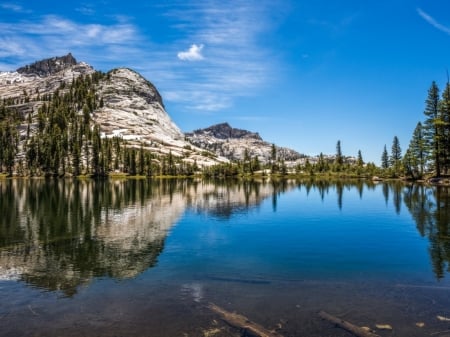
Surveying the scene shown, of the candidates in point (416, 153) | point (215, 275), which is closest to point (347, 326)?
point (215, 275)

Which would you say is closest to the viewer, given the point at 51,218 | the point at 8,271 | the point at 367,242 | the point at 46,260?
the point at 8,271

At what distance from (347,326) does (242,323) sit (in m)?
5.73

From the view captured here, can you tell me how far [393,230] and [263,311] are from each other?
36.5m

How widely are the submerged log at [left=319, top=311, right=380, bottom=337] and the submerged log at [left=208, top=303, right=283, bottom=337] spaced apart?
3.86m

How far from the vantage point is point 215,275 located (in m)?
28.8

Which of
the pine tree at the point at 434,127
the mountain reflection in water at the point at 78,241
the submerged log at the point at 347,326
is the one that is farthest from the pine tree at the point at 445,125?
the submerged log at the point at 347,326

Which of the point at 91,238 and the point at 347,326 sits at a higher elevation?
the point at 91,238

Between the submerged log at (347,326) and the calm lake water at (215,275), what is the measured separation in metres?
0.54

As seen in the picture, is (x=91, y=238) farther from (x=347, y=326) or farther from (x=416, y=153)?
(x=416, y=153)

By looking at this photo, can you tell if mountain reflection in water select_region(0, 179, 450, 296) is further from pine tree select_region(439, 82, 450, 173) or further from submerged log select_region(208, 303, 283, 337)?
pine tree select_region(439, 82, 450, 173)

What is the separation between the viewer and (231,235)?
47.4 meters

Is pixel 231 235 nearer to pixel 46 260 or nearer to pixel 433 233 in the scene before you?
pixel 46 260

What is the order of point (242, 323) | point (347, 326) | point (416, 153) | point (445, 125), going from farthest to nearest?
point (416, 153) → point (445, 125) → point (242, 323) → point (347, 326)

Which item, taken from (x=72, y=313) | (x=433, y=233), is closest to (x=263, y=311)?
(x=72, y=313)
